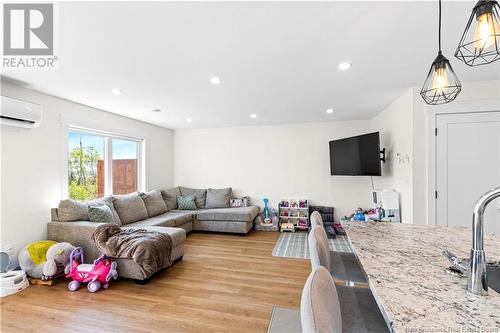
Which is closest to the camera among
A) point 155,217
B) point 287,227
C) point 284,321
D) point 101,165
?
point 284,321

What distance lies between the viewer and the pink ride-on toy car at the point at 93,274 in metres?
2.50

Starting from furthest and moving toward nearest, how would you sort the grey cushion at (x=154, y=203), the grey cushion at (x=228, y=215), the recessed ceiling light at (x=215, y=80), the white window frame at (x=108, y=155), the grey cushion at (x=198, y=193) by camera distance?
the grey cushion at (x=198, y=193) < the grey cushion at (x=228, y=215) < the grey cushion at (x=154, y=203) < the white window frame at (x=108, y=155) < the recessed ceiling light at (x=215, y=80)

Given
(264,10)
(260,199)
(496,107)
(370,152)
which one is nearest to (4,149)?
(264,10)

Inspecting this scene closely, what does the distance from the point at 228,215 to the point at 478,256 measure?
4093 mm

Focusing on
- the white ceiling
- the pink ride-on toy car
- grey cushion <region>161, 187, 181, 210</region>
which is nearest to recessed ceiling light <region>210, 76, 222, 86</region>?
the white ceiling

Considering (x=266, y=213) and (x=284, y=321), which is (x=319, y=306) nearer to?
(x=284, y=321)

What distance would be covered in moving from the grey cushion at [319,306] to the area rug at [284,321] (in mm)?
1283

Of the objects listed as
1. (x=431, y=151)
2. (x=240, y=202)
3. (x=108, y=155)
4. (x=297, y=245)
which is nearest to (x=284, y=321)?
(x=297, y=245)

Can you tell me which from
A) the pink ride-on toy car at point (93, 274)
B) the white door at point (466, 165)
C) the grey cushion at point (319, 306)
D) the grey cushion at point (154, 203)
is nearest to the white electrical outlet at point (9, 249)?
the pink ride-on toy car at point (93, 274)

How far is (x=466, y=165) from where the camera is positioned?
2.79 meters

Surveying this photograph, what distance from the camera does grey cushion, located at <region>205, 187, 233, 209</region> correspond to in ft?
17.1

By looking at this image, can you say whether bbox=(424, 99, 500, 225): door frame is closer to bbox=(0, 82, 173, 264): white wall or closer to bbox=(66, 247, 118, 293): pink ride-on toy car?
bbox=(66, 247, 118, 293): pink ride-on toy car

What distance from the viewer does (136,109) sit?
389 centimetres

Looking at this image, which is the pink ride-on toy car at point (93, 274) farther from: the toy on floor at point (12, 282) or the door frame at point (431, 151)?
the door frame at point (431, 151)
